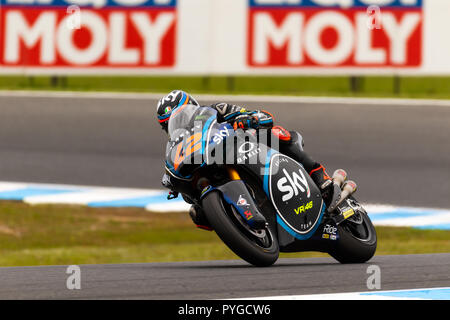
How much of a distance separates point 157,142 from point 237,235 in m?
8.81

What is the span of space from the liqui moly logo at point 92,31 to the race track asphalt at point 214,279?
383 inches

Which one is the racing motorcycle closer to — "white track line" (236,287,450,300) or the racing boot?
the racing boot

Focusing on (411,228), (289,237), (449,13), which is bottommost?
(411,228)

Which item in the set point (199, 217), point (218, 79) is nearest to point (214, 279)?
point (199, 217)

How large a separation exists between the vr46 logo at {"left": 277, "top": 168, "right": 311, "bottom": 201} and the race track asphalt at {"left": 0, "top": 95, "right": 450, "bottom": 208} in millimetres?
5805

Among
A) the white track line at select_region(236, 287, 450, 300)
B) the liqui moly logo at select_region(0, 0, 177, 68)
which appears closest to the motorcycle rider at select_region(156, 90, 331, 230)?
the white track line at select_region(236, 287, 450, 300)

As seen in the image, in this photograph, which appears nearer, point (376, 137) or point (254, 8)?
point (376, 137)

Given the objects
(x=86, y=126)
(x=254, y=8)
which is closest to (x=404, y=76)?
(x=254, y=8)

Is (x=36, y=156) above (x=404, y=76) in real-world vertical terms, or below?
below

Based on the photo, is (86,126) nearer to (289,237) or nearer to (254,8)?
(254,8)
